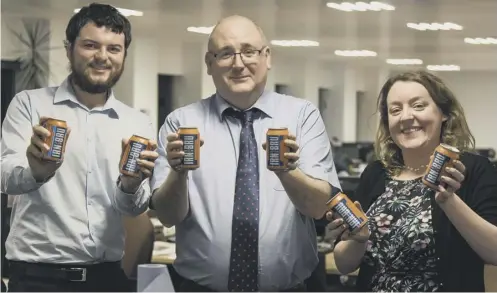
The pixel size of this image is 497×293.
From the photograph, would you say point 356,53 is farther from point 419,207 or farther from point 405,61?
point 419,207

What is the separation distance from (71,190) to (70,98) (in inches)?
10.6

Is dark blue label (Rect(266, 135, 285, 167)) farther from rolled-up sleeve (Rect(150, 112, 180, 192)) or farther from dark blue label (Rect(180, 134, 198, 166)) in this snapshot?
rolled-up sleeve (Rect(150, 112, 180, 192))

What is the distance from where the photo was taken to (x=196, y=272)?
233cm

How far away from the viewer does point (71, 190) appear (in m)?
2.35

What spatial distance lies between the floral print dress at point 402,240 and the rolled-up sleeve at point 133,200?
2.06ft

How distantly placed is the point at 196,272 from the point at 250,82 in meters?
0.56

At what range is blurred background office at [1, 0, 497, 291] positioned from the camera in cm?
536

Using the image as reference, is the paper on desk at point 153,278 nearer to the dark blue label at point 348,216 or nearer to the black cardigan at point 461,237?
the dark blue label at point 348,216

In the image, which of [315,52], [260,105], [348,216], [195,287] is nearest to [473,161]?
[348,216]

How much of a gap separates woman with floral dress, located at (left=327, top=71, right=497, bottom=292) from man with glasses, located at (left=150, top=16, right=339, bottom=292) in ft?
0.50

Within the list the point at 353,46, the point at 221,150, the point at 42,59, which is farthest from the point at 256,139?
the point at 353,46

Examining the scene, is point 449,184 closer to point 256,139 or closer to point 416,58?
point 256,139

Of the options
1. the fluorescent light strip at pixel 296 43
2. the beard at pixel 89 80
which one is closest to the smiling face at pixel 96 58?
the beard at pixel 89 80

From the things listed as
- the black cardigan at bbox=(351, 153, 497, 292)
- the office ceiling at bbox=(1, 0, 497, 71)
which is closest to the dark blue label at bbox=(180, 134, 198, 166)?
the black cardigan at bbox=(351, 153, 497, 292)
